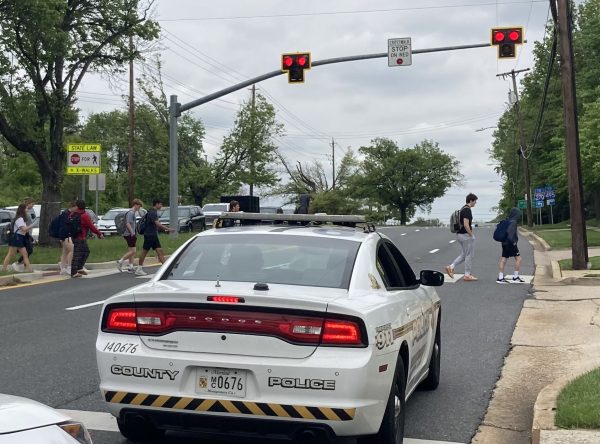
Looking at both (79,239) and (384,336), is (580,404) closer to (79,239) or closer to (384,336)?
(384,336)

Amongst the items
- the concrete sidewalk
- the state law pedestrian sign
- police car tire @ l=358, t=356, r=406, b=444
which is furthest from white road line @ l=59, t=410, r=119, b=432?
the state law pedestrian sign

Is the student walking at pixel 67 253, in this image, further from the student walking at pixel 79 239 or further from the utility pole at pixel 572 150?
the utility pole at pixel 572 150

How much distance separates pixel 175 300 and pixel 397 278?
7.00 feet

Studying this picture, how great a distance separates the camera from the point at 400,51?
22.3 metres

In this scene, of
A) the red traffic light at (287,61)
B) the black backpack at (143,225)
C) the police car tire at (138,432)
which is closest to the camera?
the police car tire at (138,432)

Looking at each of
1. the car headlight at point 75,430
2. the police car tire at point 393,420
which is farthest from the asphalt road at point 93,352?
the car headlight at point 75,430

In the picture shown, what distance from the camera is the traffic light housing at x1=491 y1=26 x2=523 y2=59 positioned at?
817 inches

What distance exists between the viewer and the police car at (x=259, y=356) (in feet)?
15.1

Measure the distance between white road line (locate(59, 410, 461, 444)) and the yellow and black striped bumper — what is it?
115 centimetres

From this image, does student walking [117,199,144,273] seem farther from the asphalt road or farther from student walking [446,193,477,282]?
student walking [446,193,477,282]

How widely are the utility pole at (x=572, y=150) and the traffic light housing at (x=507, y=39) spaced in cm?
106

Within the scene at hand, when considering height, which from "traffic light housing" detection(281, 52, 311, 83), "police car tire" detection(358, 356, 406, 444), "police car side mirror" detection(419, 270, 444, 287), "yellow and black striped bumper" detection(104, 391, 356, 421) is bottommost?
"police car tire" detection(358, 356, 406, 444)

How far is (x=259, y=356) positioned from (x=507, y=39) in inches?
706

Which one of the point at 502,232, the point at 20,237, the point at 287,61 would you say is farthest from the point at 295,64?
the point at 20,237
